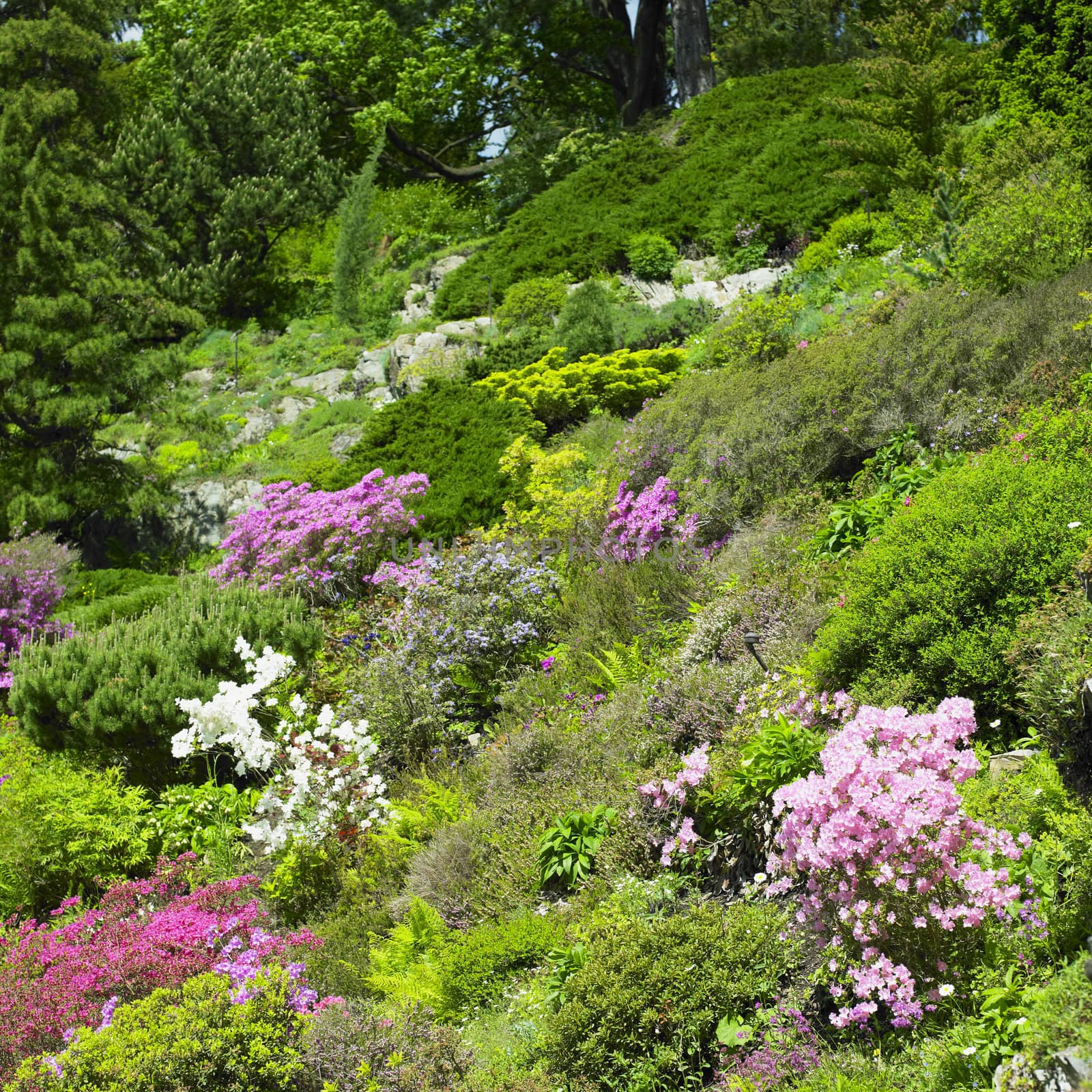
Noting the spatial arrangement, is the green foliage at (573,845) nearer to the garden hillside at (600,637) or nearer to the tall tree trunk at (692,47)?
the garden hillside at (600,637)

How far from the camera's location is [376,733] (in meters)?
6.53

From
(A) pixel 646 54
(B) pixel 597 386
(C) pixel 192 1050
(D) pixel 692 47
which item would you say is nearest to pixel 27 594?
(B) pixel 597 386

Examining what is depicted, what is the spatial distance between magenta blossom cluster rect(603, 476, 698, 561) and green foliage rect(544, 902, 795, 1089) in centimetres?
360

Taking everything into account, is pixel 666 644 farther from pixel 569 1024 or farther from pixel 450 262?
pixel 450 262

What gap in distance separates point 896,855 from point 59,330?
13673 millimetres

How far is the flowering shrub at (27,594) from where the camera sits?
33.1 ft

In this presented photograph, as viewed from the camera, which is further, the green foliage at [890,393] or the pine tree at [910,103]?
the pine tree at [910,103]

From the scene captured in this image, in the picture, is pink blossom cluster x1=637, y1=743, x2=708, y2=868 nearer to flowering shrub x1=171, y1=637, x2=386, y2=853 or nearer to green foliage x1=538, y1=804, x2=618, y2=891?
green foliage x1=538, y1=804, x2=618, y2=891

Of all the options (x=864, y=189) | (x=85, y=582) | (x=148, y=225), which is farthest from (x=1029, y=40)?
(x=148, y=225)

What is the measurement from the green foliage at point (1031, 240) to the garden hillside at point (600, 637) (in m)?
0.04

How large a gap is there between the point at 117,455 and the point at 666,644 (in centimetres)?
1368

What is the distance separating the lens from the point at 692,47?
21156 millimetres

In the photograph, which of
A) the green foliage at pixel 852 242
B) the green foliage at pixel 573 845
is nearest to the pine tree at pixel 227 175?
the green foliage at pixel 852 242

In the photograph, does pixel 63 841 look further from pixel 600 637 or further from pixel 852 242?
pixel 852 242
